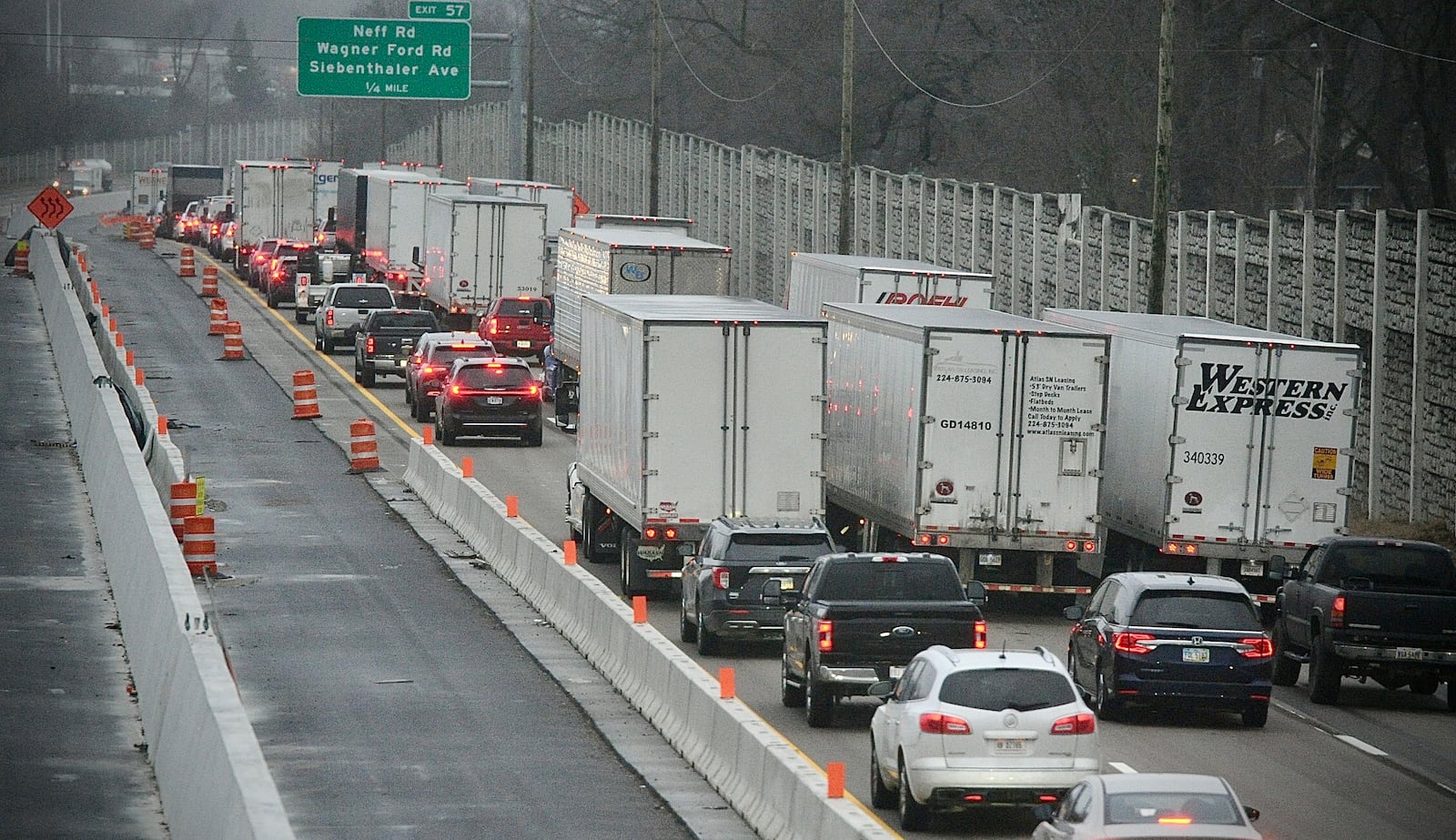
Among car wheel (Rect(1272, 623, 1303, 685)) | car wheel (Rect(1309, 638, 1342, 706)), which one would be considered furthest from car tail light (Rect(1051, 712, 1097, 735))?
car wheel (Rect(1272, 623, 1303, 685))

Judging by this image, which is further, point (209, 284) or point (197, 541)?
point (209, 284)

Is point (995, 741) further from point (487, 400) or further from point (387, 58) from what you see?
point (387, 58)

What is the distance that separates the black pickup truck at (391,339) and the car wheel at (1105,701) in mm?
32879

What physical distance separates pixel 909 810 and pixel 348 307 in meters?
44.8

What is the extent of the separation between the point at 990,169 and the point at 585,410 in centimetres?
5214

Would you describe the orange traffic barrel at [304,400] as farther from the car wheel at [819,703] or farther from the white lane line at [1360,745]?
the white lane line at [1360,745]

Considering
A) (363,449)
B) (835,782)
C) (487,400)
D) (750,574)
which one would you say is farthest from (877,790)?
(487,400)

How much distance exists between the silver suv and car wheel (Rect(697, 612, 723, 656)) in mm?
35857

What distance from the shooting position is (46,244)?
2783 inches

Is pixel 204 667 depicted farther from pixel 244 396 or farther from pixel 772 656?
pixel 244 396

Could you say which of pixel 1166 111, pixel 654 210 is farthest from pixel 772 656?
pixel 654 210

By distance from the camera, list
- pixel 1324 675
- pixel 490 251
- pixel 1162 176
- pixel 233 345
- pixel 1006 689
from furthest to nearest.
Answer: pixel 490 251
pixel 233 345
pixel 1162 176
pixel 1324 675
pixel 1006 689

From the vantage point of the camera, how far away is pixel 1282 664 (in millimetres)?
24266

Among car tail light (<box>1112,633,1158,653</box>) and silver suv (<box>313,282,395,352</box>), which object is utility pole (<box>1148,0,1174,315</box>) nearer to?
car tail light (<box>1112,633,1158,653</box>)
